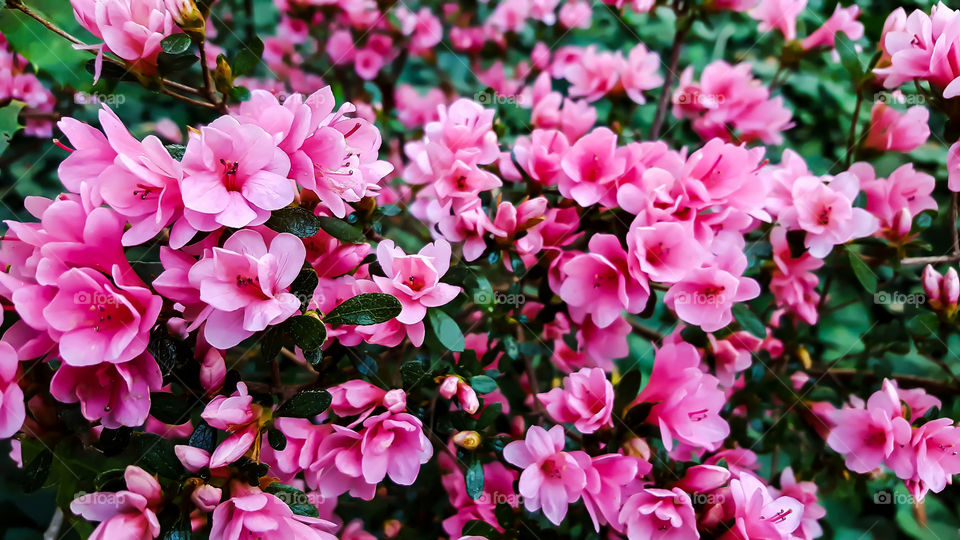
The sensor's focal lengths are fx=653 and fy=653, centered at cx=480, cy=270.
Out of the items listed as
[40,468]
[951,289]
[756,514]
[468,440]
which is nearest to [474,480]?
[468,440]

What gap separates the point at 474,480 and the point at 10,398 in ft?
1.98

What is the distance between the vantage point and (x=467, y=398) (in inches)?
37.3

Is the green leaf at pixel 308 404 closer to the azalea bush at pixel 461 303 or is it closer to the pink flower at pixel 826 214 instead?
the azalea bush at pixel 461 303

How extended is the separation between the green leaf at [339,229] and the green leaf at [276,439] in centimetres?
28

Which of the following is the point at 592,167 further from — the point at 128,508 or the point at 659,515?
the point at 128,508

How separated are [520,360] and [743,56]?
1.27m

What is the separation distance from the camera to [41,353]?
0.81 metres

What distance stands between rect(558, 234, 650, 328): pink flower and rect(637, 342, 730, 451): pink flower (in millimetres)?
102

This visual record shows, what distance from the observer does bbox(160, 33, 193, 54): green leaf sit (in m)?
0.92

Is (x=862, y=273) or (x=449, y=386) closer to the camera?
(x=449, y=386)

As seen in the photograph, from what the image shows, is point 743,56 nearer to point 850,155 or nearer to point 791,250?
point 850,155

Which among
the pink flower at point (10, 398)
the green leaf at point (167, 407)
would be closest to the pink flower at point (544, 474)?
the green leaf at point (167, 407)

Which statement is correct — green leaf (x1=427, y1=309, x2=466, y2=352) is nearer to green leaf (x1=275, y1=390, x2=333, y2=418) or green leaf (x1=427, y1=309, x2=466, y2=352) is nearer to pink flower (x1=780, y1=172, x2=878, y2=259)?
green leaf (x1=275, y1=390, x2=333, y2=418)

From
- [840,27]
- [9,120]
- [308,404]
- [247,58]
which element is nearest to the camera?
[308,404]
